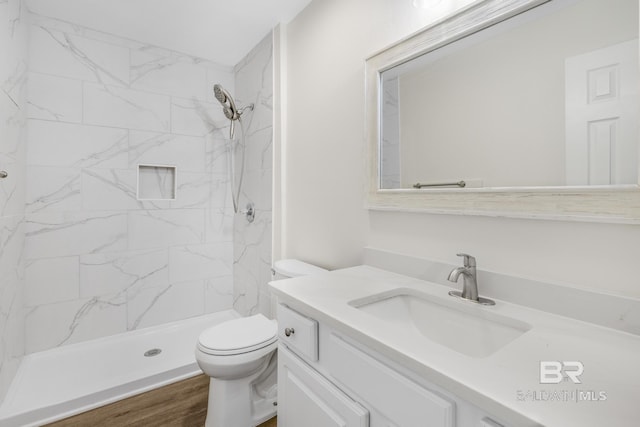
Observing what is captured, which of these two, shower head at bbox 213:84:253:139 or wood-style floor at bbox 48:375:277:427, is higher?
shower head at bbox 213:84:253:139

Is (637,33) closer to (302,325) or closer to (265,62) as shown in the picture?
(302,325)

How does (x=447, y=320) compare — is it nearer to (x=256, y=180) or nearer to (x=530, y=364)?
(x=530, y=364)

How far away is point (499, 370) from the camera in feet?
1.84

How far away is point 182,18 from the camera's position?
1995mm

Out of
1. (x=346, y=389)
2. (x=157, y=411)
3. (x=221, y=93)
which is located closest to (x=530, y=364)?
(x=346, y=389)

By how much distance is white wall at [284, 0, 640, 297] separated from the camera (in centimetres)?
81

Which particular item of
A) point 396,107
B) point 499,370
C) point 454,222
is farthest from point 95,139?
point 499,370

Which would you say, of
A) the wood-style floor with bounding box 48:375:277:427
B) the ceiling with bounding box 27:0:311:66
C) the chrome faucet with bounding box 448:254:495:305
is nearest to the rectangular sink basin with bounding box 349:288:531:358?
the chrome faucet with bounding box 448:254:495:305

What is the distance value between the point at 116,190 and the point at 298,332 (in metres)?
2.02

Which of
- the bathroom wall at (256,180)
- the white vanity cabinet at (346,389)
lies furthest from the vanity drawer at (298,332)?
the bathroom wall at (256,180)

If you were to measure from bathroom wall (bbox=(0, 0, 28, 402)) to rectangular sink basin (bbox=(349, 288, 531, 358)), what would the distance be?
183cm

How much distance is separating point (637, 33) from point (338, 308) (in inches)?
40.2

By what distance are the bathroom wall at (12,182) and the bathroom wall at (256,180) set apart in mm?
1353

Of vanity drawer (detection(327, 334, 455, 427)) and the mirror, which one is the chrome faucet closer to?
the mirror
